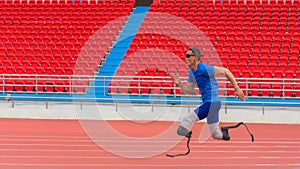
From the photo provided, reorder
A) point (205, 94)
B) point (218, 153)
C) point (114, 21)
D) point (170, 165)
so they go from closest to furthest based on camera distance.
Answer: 1. point (205, 94)
2. point (170, 165)
3. point (218, 153)
4. point (114, 21)

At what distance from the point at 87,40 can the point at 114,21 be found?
7.11 feet

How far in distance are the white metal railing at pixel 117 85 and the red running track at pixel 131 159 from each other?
59.3 inches

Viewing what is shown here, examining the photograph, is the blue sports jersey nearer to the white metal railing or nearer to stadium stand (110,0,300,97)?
the white metal railing

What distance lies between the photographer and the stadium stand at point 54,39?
1928 centimetres

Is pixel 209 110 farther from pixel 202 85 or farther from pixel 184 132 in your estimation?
pixel 184 132

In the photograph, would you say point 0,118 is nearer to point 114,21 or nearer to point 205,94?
point 114,21

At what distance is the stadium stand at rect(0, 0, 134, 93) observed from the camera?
1928 centimetres

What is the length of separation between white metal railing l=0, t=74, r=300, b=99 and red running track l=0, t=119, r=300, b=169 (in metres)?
1.51

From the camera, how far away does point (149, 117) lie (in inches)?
693

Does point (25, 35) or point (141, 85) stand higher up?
point (25, 35)

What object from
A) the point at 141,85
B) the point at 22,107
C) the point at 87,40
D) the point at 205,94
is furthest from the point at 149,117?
the point at 205,94

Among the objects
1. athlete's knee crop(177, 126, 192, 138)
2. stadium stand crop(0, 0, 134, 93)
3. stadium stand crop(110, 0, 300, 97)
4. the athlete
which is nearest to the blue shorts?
the athlete

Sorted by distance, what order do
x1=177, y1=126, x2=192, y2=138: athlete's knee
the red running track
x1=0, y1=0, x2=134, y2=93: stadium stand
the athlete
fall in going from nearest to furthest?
the athlete, x1=177, y1=126, x2=192, y2=138: athlete's knee, the red running track, x1=0, y1=0, x2=134, y2=93: stadium stand

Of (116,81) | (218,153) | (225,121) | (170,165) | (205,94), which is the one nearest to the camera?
(205,94)
